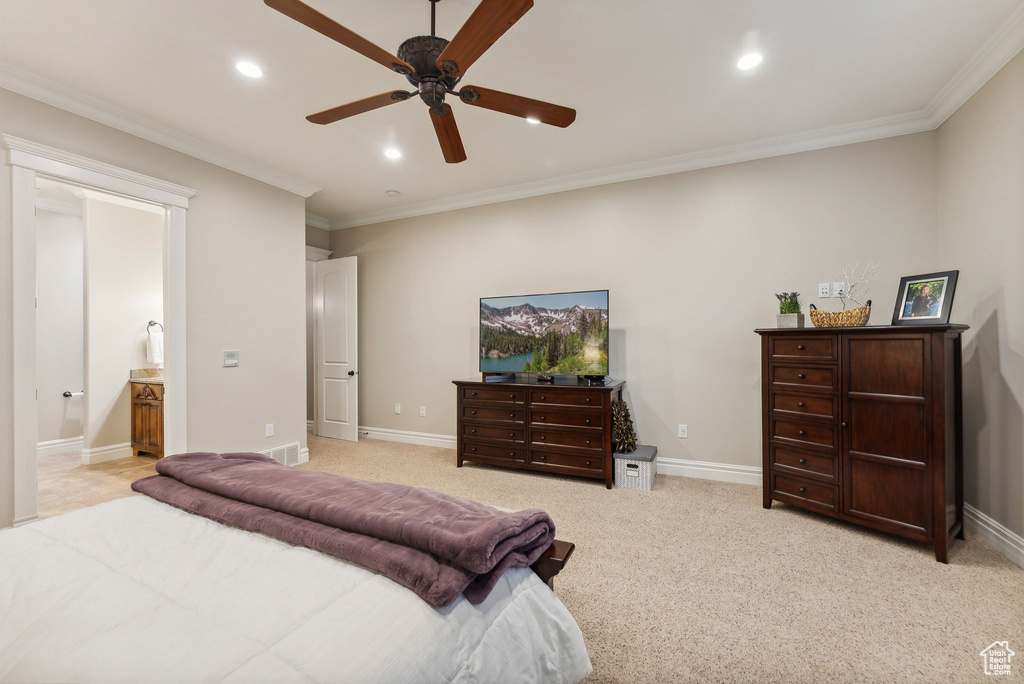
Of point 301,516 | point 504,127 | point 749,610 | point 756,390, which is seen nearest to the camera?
point 301,516

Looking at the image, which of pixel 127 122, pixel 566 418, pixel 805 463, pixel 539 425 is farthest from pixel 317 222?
pixel 805 463

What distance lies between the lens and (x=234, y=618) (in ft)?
3.00

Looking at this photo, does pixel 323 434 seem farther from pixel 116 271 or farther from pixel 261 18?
pixel 261 18

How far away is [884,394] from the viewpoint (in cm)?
245

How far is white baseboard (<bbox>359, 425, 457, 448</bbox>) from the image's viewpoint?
4.73 m

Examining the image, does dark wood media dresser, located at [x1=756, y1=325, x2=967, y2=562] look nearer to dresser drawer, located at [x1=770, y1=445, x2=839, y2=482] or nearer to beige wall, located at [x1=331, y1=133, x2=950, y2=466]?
dresser drawer, located at [x1=770, y1=445, x2=839, y2=482]

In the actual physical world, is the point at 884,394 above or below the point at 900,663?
above

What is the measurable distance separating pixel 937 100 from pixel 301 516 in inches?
167

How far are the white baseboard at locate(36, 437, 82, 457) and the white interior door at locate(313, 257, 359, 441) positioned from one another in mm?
2302

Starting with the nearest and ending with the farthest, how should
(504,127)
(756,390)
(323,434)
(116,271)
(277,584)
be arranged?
(277,584)
(504,127)
(756,390)
(116,271)
(323,434)

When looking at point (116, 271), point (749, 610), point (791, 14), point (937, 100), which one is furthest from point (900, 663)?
point (116, 271)

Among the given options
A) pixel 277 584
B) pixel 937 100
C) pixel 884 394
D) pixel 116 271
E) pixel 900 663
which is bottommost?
pixel 900 663

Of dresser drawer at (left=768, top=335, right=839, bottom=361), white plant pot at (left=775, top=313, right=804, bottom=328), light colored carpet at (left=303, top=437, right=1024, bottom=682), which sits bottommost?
light colored carpet at (left=303, top=437, right=1024, bottom=682)

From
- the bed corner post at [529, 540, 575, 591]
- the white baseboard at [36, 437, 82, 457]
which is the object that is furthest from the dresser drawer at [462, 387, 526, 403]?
the white baseboard at [36, 437, 82, 457]
